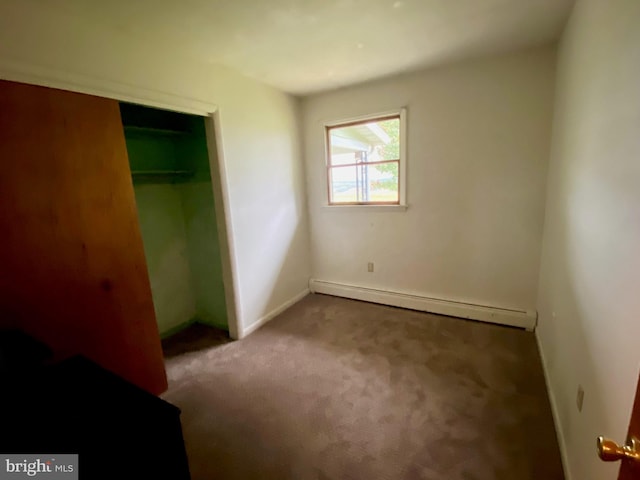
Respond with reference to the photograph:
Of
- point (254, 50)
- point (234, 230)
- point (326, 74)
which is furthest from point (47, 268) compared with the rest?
point (326, 74)

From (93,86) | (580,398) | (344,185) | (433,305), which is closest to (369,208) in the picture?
(344,185)

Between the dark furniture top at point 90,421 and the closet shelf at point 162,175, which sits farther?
the closet shelf at point 162,175

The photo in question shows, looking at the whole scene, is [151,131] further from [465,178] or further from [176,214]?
[465,178]

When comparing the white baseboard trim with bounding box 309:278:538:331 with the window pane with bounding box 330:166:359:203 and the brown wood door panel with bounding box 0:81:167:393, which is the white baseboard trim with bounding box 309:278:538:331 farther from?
the brown wood door panel with bounding box 0:81:167:393

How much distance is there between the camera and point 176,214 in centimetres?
304

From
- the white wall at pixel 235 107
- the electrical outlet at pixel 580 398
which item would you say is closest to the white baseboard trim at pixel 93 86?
the white wall at pixel 235 107

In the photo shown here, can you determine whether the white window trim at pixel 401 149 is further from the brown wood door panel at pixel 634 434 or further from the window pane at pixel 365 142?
the brown wood door panel at pixel 634 434

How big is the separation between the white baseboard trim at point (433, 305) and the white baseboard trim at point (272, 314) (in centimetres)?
24

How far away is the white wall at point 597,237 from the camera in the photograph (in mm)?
936

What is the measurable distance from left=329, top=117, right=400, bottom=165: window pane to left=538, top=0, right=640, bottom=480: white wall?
146cm

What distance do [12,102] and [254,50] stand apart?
1499mm

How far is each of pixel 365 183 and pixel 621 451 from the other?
9.97ft

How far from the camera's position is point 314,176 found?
12.0ft

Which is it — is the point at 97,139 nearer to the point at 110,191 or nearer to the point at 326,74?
the point at 110,191
